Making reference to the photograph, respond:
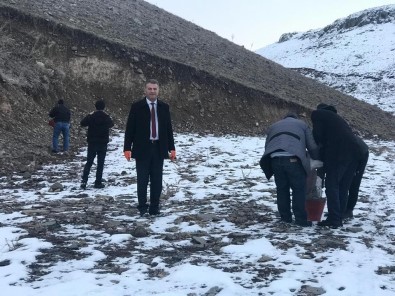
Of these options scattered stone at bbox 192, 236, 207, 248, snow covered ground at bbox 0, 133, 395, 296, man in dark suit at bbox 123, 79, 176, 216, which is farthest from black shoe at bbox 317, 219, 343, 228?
man in dark suit at bbox 123, 79, 176, 216

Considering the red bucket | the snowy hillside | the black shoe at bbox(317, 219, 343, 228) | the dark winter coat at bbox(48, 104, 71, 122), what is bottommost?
the black shoe at bbox(317, 219, 343, 228)

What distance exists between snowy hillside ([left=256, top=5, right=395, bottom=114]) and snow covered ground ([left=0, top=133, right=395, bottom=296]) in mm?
29868

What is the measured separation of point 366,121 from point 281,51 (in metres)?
38.2

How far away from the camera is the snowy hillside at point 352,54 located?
4231 cm

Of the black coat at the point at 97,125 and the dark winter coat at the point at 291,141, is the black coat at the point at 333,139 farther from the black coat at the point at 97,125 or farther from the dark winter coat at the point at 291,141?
the black coat at the point at 97,125

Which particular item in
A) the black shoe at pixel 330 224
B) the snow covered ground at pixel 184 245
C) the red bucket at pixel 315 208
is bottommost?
the snow covered ground at pixel 184 245

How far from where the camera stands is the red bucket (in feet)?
22.9

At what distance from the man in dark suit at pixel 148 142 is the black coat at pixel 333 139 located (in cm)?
237

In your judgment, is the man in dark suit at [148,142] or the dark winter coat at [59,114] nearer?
the man in dark suit at [148,142]

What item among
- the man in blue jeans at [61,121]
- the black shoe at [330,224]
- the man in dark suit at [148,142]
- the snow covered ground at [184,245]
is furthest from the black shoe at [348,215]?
the man in blue jeans at [61,121]

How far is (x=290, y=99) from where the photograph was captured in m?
25.3

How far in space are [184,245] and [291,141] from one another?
228 cm

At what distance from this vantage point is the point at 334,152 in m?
6.92

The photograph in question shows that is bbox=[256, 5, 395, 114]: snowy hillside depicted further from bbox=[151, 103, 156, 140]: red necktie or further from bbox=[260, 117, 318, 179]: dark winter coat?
bbox=[151, 103, 156, 140]: red necktie
